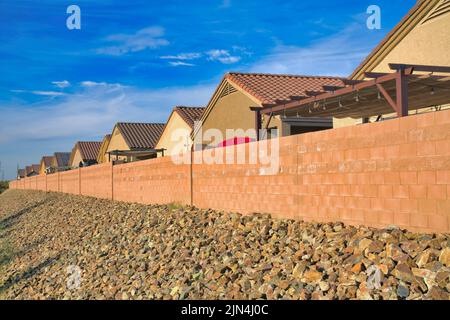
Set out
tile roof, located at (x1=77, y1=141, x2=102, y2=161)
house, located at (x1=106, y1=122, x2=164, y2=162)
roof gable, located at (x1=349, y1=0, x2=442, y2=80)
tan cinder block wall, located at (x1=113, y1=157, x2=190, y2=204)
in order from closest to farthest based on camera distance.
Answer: roof gable, located at (x1=349, y1=0, x2=442, y2=80)
tan cinder block wall, located at (x1=113, y1=157, x2=190, y2=204)
house, located at (x1=106, y1=122, x2=164, y2=162)
tile roof, located at (x1=77, y1=141, x2=102, y2=161)

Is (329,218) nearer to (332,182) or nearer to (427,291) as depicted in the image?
(332,182)

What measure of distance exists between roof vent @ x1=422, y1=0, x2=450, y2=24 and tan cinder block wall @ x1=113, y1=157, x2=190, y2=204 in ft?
24.8

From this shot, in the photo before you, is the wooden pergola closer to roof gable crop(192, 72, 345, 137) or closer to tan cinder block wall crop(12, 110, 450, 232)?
tan cinder block wall crop(12, 110, 450, 232)

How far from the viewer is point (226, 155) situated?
11648mm

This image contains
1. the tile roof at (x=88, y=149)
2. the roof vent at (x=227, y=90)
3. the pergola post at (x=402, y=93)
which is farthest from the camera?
the tile roof at (x=88, y=149)

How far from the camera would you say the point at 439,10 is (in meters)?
12.6

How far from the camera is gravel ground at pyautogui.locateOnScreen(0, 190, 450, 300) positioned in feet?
18.9

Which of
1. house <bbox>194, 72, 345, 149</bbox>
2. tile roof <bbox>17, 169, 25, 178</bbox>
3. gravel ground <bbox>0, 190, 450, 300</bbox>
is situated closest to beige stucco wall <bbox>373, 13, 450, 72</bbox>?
house <bbox>194, 72, 345, 149</bbox>

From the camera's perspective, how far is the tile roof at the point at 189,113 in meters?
25.9

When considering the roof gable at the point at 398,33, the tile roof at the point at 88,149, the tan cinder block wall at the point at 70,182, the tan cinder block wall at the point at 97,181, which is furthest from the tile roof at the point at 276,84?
the tile roof at the point at 88,149

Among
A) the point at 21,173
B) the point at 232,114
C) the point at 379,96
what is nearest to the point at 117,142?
the point at 232,114

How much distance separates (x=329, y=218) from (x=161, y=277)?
329 centimetres

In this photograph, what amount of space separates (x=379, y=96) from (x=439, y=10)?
354 cm

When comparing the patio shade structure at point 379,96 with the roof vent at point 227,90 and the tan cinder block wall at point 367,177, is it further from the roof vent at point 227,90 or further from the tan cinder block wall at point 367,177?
the roof vent at point 227,90
